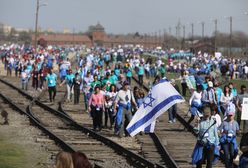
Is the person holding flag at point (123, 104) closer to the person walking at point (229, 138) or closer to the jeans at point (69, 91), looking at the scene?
the person walking at point (229, 138)

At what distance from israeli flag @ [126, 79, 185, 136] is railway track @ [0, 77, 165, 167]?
0.91m

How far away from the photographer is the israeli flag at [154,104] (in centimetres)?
1545

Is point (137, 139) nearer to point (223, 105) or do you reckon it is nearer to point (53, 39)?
point (223, 105)

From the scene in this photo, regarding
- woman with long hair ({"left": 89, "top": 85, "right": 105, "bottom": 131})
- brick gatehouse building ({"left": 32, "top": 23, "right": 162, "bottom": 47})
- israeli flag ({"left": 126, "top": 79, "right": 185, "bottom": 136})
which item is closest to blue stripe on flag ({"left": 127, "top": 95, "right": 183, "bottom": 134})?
israeli flag ({"left": 126, "top": 79, "right": 185, "bottom": 136})

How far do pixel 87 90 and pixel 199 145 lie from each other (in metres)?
13.4

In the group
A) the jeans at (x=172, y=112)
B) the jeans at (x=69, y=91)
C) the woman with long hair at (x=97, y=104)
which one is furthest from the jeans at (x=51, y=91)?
the woman with long hair at (x=97, y=104)

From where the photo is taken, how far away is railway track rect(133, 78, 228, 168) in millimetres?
17328

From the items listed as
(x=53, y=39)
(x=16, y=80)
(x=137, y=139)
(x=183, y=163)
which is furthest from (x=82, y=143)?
(x=53, y=39)

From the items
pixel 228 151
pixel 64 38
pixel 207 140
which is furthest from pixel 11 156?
pixel 64 38

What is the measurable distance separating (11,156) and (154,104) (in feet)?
14.5

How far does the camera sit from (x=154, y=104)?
15.5 metres

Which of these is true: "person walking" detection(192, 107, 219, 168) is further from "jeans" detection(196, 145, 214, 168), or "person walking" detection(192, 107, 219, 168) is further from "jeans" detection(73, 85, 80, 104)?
"jeans" detection(73, 85, 80, 104)

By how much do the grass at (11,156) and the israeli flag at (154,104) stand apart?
9.43 feet

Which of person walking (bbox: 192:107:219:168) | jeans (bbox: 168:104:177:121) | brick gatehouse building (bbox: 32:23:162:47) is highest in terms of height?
brick gatehouse building (bbox: 32:23:162:47)
